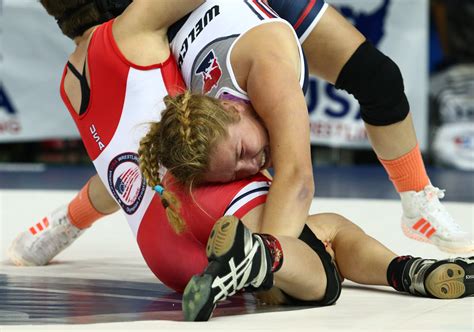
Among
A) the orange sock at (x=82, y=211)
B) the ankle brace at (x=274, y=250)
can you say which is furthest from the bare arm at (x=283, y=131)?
the orange sock at (x=82, y=211)

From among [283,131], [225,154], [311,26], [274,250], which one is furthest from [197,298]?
[311,26]

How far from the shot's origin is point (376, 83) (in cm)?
274

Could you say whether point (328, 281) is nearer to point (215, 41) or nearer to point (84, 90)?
point (215, 41)

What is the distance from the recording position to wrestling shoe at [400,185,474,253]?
9.21 feet

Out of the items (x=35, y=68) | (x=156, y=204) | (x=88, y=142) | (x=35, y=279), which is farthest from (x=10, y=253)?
(x=35, y=68)

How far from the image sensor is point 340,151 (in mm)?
6219

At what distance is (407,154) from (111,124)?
2.95 ft

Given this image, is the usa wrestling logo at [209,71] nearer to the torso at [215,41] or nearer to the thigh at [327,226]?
the torso at [215,41]

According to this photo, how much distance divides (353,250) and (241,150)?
43cm

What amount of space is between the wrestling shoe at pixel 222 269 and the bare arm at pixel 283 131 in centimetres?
24

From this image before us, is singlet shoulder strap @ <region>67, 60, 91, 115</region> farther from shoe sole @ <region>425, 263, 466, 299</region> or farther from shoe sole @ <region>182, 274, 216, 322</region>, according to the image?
shoe sole @ <region>425, 263, 466, 299</region>

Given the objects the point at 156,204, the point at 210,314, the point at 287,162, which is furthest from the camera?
the point at 156,204

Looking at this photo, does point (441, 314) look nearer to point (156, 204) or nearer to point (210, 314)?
point (210, 314)

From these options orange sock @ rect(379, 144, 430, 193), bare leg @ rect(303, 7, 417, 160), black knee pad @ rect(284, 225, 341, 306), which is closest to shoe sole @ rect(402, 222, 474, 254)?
orange sock @ rect(379, 144, 430, 193)
